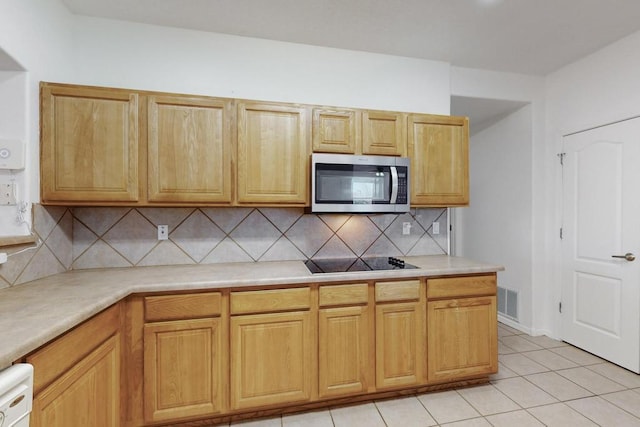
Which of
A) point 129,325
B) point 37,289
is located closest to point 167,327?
point 129,325

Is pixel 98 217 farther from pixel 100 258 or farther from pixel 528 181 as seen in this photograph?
pixel 528 181

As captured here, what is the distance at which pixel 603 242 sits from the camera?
265cm

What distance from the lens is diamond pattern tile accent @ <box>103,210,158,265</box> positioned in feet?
7.28

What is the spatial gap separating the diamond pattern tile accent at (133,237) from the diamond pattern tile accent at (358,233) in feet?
4.78

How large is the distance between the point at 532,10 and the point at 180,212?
2906 millimetres

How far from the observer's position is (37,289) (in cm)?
157

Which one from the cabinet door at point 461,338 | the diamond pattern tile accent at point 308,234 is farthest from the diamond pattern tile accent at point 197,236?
the cabinet door at point 461,338

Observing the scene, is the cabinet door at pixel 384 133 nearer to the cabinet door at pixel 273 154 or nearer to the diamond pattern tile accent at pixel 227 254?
the cabinet door at pixel 273 154

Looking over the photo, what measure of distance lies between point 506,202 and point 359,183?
224 cm

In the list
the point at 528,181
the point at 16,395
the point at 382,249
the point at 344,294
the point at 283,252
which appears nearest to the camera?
the point at 16,395

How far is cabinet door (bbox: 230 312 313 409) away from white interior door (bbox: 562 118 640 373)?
8.56 feet

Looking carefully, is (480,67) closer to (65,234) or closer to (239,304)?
(239,304)

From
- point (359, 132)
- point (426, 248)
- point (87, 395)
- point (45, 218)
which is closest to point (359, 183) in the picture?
point (359, 132)

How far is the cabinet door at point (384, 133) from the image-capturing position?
2312 millimetres
